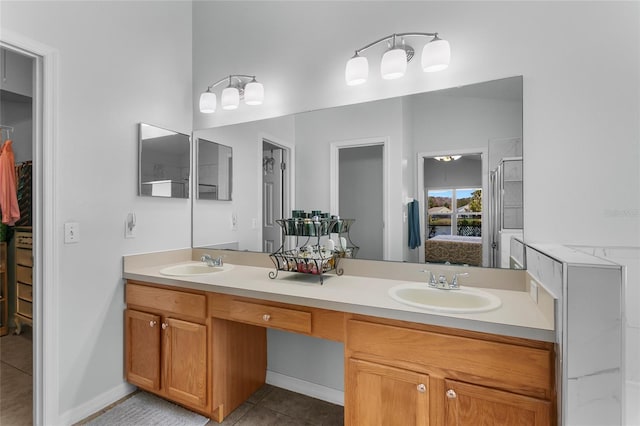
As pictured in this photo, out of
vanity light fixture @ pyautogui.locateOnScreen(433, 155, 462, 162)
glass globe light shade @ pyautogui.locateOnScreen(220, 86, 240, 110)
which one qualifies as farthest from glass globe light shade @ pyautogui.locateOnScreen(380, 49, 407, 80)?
glass globe light shade @ pyautogui.locateOnScreen(220, 86, 240, 110)

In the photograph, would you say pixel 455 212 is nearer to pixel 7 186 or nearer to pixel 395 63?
pixel 395 63

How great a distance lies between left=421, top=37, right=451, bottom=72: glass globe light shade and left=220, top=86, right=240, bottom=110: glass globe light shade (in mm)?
1239

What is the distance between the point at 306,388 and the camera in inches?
78.5

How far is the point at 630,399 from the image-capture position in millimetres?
1245

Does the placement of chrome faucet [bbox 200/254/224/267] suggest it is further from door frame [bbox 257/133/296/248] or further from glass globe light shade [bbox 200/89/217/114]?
glass globe light shade [bbox 200/89/217/114]

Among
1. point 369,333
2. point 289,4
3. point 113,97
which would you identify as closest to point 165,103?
point 113,97

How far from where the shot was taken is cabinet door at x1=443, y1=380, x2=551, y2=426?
3.30 ft

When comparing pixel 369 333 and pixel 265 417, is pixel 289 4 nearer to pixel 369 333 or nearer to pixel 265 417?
pixel 369 333

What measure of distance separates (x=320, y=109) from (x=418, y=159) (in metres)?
0.69

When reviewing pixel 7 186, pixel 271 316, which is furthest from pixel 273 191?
pixel 7 186

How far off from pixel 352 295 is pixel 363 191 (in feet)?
2.24

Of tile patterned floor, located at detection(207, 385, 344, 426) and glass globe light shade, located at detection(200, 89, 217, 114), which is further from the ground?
glass globe light shade, located at detection(200, 89, 217, 114)

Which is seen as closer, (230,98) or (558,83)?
(558,83)

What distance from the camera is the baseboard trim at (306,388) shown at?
1905 millimetres
